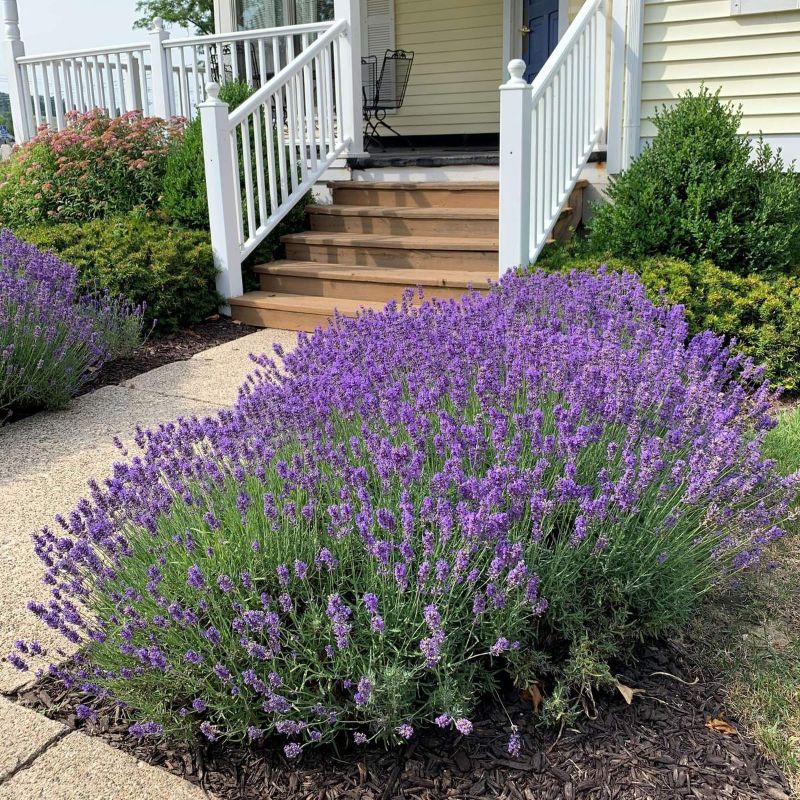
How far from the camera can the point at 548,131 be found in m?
6.00

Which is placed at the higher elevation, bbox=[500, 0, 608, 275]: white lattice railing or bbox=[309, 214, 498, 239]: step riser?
bbox=[500, 0, 608, 275]: white lattice railing

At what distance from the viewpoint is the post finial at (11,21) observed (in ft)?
34.1

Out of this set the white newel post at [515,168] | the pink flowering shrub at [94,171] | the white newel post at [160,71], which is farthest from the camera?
the white newel post at [160,71]

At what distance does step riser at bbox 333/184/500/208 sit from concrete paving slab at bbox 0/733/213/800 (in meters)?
5.87

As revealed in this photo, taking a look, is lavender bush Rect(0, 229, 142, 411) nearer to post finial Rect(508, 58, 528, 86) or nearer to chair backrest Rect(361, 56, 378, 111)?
post finial Rect(508, 58, 528, 86)

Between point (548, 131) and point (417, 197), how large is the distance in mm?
1738

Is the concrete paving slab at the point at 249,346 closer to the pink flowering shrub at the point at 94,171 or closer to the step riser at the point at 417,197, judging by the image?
the step riser at the point at 417,197

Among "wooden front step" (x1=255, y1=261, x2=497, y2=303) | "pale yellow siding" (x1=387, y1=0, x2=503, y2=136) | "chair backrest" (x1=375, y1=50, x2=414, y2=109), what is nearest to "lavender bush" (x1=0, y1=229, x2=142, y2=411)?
"wooden front step" (x1=255, y1=261, x2=497, y2=303)

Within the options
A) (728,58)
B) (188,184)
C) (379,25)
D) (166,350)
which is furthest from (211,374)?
(379,25)

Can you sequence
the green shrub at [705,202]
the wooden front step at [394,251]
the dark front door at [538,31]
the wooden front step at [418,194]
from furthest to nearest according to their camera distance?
the dark front door at [538,31]
the wooden front step at [418,194]
the wooden front step at [394,251]
the green shrub at [705,202]

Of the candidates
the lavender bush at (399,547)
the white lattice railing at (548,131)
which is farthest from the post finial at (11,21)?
the lavender bush at (399,547)

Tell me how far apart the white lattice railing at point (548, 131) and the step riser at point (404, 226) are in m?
0.70

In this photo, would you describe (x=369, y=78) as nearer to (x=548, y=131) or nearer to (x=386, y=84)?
(x=386, y=84)

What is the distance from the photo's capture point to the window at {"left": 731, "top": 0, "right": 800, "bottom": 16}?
20.2 ft
